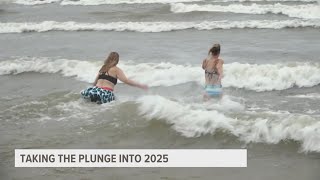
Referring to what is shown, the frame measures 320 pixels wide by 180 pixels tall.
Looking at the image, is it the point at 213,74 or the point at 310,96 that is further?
the point at 310,96

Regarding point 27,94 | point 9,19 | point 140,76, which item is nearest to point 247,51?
point 140,76

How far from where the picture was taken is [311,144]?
6.92m

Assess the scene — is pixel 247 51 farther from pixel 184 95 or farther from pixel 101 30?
pixel 101 30

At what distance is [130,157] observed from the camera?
6797mm

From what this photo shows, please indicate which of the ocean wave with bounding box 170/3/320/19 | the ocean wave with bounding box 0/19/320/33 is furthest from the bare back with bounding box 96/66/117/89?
the ocean wave with bounding box 170/3/320/19

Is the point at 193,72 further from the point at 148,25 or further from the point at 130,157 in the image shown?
the point at 148,25

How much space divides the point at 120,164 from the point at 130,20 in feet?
60.0

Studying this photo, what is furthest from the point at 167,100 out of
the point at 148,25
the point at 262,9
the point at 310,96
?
the point at 262,9

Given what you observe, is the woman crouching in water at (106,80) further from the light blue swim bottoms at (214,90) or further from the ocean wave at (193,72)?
the ocean wave at (193,72)

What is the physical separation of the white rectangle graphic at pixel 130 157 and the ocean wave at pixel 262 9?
1783 cm

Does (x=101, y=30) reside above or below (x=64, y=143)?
above

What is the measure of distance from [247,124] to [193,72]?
491 centimetres

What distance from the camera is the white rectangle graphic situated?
6520mm

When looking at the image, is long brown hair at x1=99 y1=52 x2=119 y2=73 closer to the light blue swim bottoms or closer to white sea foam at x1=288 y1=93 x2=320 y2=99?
the light blue swim bottoms
